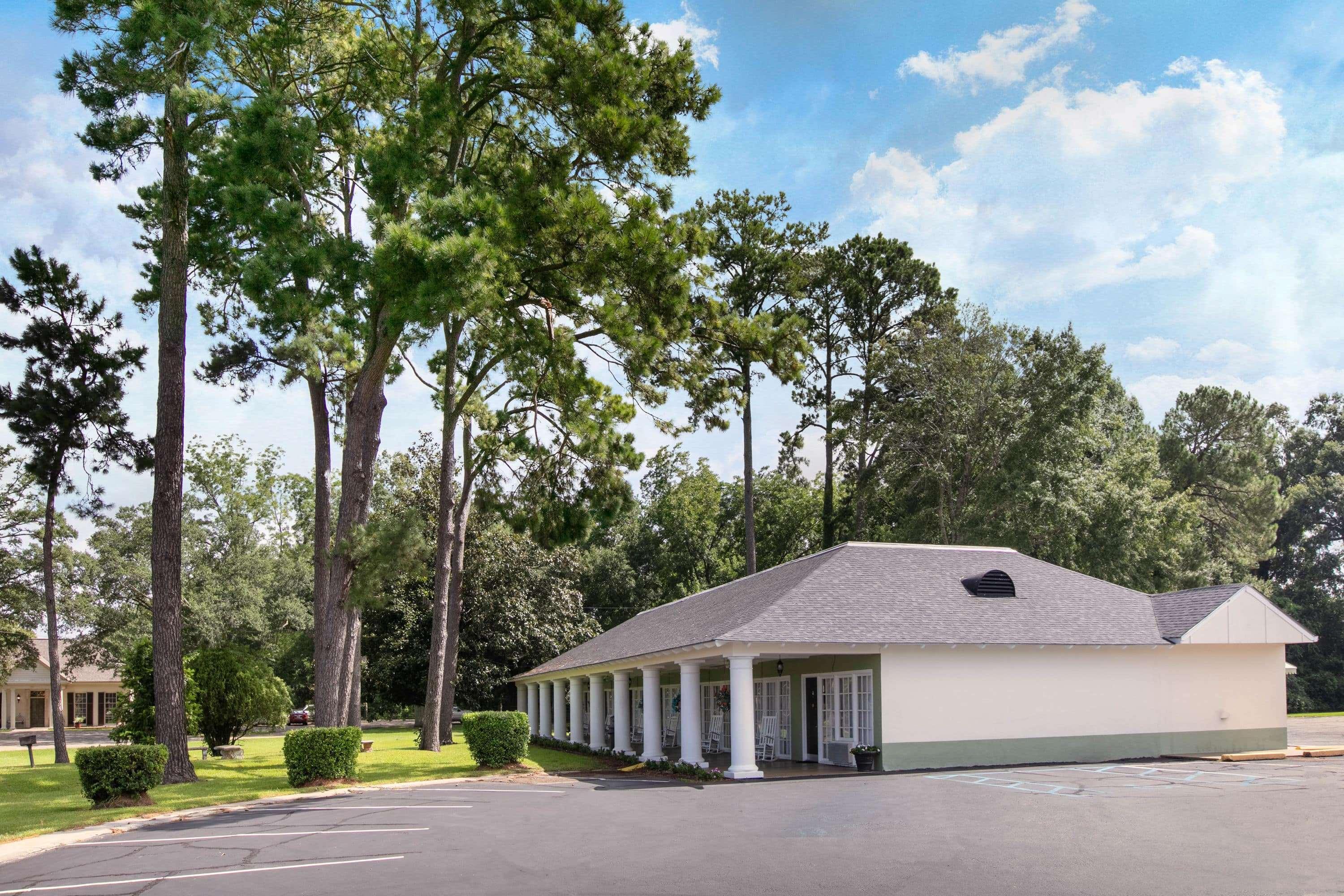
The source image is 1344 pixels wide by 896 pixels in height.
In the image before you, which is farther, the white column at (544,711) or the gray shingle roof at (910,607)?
the white column at (544,711)

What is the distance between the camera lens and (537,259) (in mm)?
18531

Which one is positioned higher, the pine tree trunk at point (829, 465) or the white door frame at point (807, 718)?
the pine tree trunk at point (829, 465)

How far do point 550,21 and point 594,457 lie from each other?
29.9 ft

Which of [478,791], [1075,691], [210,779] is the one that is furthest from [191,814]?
[1075,691]

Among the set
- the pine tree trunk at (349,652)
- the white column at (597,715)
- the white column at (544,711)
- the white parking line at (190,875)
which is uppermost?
the pine tree trunk at (349,652)

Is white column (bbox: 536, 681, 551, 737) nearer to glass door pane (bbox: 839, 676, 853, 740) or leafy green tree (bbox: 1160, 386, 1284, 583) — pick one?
glass door pane (bbox: 839, 676, 853, 740)

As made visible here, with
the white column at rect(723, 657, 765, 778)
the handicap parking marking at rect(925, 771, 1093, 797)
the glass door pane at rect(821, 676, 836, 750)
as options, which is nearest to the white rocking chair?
the glass door pane at rect(821, 676, 836, 750)

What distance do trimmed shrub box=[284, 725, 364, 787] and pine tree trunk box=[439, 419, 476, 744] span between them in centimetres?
867

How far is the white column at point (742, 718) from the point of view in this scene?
18375 millimetres

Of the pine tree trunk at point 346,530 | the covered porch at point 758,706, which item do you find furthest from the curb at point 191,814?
the covered porch at point 758,706

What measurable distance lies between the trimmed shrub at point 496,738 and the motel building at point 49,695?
40.9 meters

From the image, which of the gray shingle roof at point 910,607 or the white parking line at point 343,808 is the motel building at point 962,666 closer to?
the gray shingle roof at point 910,607

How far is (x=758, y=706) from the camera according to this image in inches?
A: 997

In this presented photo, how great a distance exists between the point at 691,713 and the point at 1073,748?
7.98 meters
